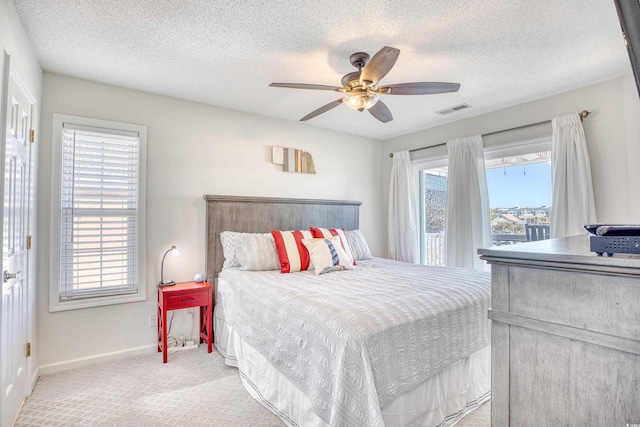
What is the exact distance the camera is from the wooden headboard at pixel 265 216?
133 inches

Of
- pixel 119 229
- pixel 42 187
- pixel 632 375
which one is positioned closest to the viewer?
pixel 632 375

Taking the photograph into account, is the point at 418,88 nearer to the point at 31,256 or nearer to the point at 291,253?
the point at 291,253

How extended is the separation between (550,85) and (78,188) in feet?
14.8

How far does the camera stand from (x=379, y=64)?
195cm

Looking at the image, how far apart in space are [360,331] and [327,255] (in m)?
1.54

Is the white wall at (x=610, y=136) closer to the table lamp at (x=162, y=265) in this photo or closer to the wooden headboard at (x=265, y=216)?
the wooden headboard at (x=265, y=216)

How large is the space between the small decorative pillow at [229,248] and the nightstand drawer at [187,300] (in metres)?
0.35

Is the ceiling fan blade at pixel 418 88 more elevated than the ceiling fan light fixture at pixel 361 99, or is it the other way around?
the ceiling fan blade at pixel 418 88

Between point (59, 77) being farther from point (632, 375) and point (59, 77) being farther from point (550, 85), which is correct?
point (550, 85)

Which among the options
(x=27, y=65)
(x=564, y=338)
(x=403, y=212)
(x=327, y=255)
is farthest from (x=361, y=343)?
(x=403, y=212)

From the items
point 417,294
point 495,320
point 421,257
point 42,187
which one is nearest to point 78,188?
point 42,187

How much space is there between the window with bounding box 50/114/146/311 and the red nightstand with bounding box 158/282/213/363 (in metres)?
0.35

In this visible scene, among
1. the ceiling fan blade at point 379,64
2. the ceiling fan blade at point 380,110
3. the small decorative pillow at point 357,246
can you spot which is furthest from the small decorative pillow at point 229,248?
the ceiling fan blade at point 379,64

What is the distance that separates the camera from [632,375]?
0.81 metres
